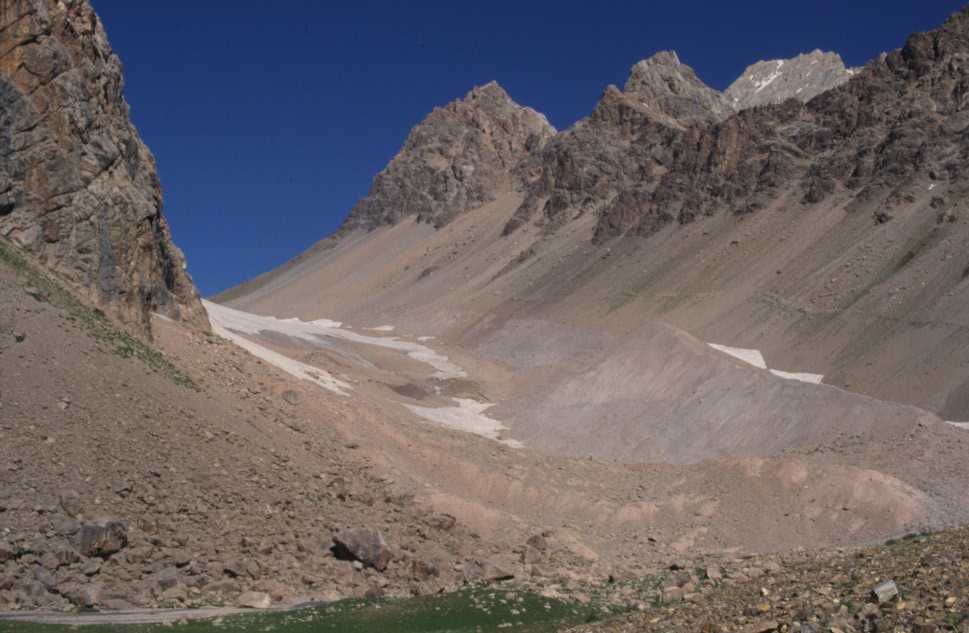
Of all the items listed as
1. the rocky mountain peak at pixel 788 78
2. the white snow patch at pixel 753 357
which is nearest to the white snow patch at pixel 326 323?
the white snow patch at pixel 753 357

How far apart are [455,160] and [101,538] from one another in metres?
118

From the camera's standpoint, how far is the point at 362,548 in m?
18.5

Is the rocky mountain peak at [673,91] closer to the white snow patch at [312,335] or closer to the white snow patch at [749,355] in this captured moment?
the white snow patch at [312,335]

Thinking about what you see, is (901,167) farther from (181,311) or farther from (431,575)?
(431,575)

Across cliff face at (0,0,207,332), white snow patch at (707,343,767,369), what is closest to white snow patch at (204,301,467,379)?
white snow patch at (707,343,767,369)

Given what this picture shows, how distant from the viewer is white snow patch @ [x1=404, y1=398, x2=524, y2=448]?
36.5 metres

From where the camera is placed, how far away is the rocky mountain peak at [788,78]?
521 ft

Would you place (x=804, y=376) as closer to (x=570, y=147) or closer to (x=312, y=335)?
(x=312, y=335)

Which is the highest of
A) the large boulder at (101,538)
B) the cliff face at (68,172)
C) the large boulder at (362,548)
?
the cliff face at (68,172)

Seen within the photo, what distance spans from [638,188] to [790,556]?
67.6 metres

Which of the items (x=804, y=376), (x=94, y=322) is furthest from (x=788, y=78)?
(x=94, y=322)

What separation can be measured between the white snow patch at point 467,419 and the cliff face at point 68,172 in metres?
11.9

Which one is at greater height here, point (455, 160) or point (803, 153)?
point (455, 160)

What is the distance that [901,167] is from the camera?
61.0 m
